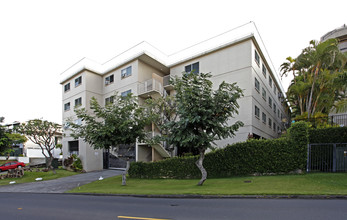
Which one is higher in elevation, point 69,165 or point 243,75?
point 243,75

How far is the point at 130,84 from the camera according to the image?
23.2 m

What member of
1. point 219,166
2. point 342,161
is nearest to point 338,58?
point 342,161

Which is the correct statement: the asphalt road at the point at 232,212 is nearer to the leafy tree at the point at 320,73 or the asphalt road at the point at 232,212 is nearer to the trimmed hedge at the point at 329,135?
the trimmed hedge at the point at 329,135

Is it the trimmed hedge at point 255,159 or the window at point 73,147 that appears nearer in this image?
the trimmed hedge at point 255,159

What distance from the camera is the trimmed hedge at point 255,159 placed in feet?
40.8

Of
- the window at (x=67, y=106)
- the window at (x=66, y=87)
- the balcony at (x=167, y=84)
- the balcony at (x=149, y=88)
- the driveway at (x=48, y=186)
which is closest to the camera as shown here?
the driveway at (x=48, y=186)

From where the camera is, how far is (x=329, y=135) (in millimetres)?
12430

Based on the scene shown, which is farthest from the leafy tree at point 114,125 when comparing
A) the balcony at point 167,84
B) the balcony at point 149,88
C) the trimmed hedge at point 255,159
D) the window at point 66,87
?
the window at point 66,87

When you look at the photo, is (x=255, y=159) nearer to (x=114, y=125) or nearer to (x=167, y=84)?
(x=114, y=125)

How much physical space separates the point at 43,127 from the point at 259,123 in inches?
926

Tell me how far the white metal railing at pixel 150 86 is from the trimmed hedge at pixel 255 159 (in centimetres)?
843

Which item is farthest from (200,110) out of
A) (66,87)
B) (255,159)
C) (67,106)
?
(66,87)

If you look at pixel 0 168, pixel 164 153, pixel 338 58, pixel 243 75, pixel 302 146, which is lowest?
pixel 0 168

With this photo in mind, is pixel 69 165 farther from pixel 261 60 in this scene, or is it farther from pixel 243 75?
pixel 261 60
